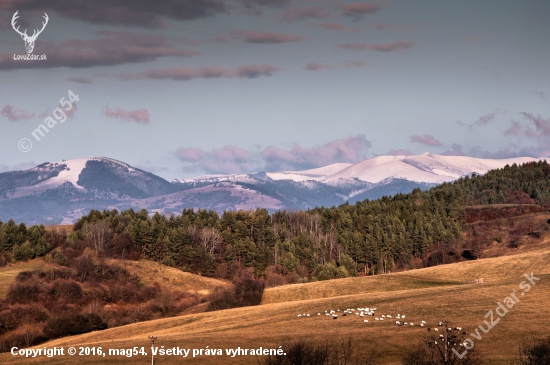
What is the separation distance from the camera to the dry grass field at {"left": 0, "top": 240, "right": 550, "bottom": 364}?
74375mm

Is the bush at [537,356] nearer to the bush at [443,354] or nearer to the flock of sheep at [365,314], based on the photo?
the bush at [443,354]

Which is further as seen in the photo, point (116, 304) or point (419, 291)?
point (116, 304)

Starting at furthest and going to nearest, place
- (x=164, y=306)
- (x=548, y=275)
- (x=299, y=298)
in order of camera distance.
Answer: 1. (x=164, y=306)
2. (x=299, y=298)
3. (x=548, y=275)

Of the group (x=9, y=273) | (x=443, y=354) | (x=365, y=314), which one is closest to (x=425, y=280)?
(x=365, y=314)

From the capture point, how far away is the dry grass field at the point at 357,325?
74.4m

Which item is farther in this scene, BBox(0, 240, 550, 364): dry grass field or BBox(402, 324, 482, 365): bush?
BBox(0, 240, 550, 364): dry grass field

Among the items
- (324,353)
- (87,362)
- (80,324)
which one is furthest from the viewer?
(80,324)

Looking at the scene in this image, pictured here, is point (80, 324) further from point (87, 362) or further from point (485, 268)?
point (485, 268)

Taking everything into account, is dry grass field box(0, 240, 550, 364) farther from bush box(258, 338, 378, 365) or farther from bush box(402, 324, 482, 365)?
bush box(258, 338, 378, 365)

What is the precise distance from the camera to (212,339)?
269 feet

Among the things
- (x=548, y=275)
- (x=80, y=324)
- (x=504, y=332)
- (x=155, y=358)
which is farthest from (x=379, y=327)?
(x=80, y=324)

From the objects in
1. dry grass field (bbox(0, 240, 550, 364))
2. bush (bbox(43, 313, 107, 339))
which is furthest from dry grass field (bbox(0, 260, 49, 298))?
dry grass field (bbox(0, 240, 550, 364))

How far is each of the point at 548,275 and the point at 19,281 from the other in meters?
129

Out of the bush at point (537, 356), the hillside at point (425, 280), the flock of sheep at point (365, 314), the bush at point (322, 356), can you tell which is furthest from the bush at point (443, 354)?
the hillside at point (425, 280)
